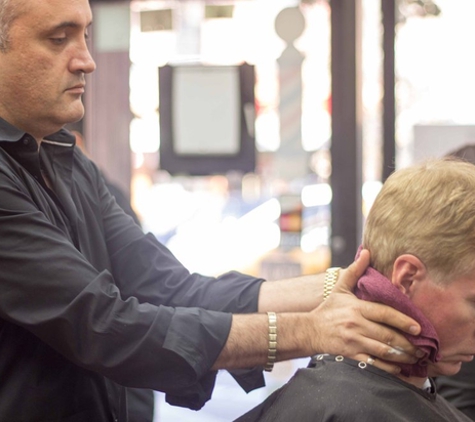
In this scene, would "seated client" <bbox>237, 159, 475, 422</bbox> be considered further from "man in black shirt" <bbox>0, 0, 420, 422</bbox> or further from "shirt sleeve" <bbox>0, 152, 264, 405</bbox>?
"shirt sleeve" <bbox>0, 152, 264, 405</bbox>

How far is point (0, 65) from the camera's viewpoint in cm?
170

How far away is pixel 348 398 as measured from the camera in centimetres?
150

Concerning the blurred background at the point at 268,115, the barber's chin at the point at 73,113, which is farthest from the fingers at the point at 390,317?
the blurred background at the point at 268,115

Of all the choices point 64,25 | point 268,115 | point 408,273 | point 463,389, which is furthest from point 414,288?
point 268,115

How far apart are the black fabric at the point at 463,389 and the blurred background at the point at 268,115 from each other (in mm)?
1635

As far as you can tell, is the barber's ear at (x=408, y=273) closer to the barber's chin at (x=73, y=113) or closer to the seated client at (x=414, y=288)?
the seated client at (x=414, y=288)

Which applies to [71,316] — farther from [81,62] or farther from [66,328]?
[81,62]

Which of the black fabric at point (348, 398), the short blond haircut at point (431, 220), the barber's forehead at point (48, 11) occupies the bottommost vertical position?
the black fabric at point (348, 398)

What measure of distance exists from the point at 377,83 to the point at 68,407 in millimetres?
2548

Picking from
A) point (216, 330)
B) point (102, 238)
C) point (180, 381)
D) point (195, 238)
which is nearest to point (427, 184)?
point (216, 330)

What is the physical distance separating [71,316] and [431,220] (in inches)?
27.2

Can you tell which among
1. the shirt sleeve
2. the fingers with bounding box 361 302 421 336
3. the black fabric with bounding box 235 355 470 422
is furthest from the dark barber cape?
the fingers with bounding box 361 302 421 336

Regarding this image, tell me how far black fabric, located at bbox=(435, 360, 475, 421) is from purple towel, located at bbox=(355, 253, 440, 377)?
0.65 m

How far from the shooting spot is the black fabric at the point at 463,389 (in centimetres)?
212
